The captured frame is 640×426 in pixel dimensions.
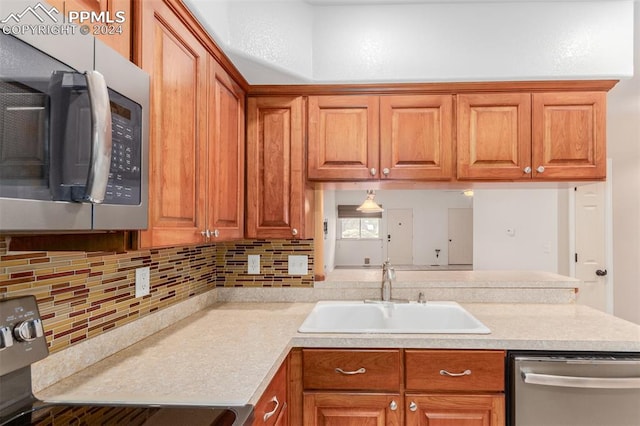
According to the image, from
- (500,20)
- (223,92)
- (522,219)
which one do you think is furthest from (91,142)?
(522,219)

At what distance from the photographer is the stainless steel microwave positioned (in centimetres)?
61

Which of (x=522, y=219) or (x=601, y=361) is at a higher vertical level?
(x=522, y=219)

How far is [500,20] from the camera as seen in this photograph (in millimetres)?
2039

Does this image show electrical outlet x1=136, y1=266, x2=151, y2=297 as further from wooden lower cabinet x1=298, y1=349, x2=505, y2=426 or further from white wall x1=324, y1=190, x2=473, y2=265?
white wall x1=324, y1=190, x2=473, y2=265

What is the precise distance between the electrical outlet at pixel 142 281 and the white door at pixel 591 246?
3980 mm

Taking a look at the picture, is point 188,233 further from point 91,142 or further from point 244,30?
point 244,30

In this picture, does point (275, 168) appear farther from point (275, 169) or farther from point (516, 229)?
point (516, 229)

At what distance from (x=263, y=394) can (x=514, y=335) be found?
109 centimetres

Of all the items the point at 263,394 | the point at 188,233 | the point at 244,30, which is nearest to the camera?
the point at 263,394

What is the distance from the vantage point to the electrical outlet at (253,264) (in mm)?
2363

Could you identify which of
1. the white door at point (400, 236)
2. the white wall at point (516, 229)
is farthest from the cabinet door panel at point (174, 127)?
the white door at point (400, 236)

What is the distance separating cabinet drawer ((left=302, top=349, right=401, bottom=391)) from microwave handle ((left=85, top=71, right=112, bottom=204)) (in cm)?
120

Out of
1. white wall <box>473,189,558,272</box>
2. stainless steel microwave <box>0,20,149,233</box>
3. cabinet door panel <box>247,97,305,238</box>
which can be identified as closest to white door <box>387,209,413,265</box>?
white wall <box>473,189,558,272</box>

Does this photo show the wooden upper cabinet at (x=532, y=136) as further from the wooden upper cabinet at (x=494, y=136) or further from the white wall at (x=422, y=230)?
the white wall at (x=422, y=230)
